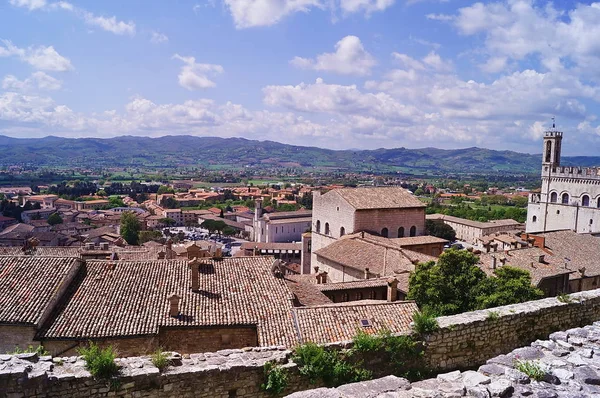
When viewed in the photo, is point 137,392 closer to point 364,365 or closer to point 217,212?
point 364,365

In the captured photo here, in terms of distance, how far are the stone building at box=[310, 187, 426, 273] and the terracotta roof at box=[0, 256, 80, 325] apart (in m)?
23.5

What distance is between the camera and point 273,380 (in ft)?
24.6

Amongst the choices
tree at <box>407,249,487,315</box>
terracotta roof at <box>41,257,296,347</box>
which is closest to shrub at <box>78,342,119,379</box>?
terracotta roof at <box>41,257,296,347</box>

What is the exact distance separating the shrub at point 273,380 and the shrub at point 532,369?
3.47 meters

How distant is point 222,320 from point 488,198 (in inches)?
6341

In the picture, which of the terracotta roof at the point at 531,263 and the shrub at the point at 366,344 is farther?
the terracotta roof at the point at 531,263

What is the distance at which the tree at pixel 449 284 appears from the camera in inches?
738

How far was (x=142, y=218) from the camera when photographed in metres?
111

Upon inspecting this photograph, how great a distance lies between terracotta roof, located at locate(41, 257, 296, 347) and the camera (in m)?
13.3

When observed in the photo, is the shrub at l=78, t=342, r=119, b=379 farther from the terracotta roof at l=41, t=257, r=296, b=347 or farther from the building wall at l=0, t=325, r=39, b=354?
the building wall at l=0, t=325, r=39, b=354

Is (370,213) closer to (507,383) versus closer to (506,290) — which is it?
(506,290)

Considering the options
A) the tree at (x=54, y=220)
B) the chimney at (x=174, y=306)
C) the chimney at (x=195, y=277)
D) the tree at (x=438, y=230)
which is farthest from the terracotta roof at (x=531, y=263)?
the tree at (x=54, y=220)

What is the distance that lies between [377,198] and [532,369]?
34.7 meters

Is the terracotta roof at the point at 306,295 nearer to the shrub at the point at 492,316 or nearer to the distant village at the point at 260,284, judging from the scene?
the distant village at the point at 260,284
